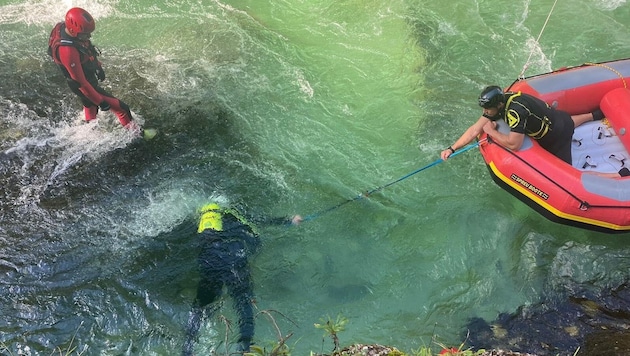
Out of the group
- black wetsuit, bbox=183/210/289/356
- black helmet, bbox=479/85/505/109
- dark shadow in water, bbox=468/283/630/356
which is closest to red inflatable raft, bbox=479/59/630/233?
black helmet, bbox=479/85/505/109

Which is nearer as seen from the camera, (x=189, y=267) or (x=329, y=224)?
(x=189, y=267)

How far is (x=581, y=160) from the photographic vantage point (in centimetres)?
521

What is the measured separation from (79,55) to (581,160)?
17.8 feet

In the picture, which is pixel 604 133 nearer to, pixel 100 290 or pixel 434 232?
pixel 434 232

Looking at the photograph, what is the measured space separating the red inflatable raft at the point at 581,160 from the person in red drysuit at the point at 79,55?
4.28 meters

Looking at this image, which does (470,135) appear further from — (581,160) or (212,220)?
(212,220)

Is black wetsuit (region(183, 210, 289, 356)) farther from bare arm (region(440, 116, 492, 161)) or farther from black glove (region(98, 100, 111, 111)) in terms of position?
bare arm (region(440, 116, 492, 161))

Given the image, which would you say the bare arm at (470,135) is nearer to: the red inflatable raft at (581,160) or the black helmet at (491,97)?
the red inflatable raft at (581,160)

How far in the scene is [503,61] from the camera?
6.87m

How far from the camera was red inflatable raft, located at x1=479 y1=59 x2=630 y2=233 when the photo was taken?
4.63 meters

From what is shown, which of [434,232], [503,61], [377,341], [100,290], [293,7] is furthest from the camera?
[293,7]

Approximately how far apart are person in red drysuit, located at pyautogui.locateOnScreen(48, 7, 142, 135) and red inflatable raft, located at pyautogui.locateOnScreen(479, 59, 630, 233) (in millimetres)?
4281

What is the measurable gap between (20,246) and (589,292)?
5.69 metres

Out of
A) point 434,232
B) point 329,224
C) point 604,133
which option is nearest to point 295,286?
point 329,224
